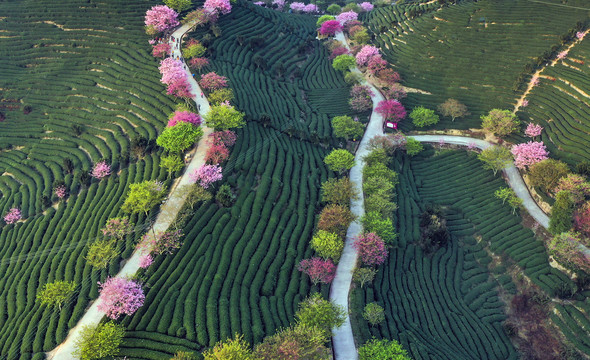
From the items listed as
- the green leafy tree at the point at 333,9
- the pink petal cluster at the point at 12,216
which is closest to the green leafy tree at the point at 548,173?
the pink petal cluster at the point at 12,216

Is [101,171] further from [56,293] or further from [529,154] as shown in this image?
[529,154]

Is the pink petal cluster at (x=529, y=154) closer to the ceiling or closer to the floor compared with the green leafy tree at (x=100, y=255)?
closer to the floor

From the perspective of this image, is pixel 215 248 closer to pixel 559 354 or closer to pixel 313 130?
pixel 313 130

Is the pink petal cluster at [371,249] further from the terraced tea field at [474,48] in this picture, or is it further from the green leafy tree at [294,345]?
the terraced tea field at [474,48]

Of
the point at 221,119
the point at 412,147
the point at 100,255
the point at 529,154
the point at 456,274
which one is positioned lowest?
the point at 456,274

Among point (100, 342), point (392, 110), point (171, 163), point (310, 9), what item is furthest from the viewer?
point (310, 9)

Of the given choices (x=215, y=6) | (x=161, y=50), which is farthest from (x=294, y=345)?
(x=215, y=6)

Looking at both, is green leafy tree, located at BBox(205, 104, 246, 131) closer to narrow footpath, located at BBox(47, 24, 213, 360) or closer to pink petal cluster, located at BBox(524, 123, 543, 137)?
narrow footpath, located at BBox(47, 24, 213, 360)

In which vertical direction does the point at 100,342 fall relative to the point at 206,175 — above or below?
below
